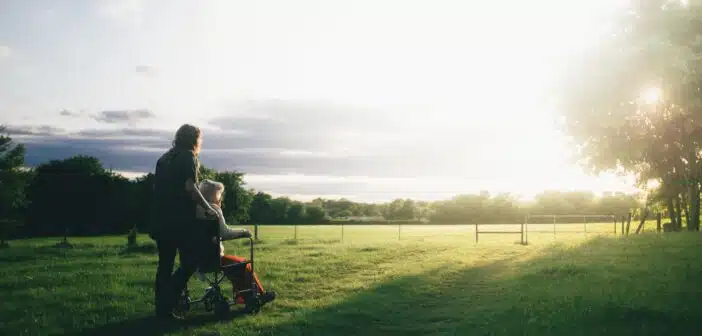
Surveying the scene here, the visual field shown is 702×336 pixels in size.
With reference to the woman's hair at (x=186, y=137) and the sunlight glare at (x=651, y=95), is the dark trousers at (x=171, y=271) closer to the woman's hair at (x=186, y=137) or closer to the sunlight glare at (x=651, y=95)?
the woman's hair at (x=186, y=137)

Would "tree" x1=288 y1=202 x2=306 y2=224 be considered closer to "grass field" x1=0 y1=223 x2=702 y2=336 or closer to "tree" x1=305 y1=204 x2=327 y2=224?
"tree" x1=305 y1=204 x2=327 y2=224

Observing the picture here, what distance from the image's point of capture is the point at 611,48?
28.7 metres

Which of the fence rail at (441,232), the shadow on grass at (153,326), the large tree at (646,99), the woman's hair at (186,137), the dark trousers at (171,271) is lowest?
the fence rail at (441,232)

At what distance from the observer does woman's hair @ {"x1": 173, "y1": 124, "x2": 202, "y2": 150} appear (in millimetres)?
9406

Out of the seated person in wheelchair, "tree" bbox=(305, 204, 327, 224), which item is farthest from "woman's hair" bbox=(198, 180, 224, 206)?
"tree" bbox=(305, 204, 327, 224)

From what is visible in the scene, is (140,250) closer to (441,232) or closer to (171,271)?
(171,271)

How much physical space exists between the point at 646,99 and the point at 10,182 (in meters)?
64.1

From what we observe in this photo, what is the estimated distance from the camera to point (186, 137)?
9.41 meters

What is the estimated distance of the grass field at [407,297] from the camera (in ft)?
34.2

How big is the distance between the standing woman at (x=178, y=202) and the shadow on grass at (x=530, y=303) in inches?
65.3

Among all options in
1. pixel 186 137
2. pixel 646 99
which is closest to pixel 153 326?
pixel 186 137

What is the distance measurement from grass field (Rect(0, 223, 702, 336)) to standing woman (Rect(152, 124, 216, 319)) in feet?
3.42

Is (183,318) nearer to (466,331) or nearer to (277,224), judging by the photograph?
(466,331)

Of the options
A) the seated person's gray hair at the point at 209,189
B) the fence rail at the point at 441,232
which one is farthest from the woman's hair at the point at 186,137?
the fence rail at the point at 441,232
